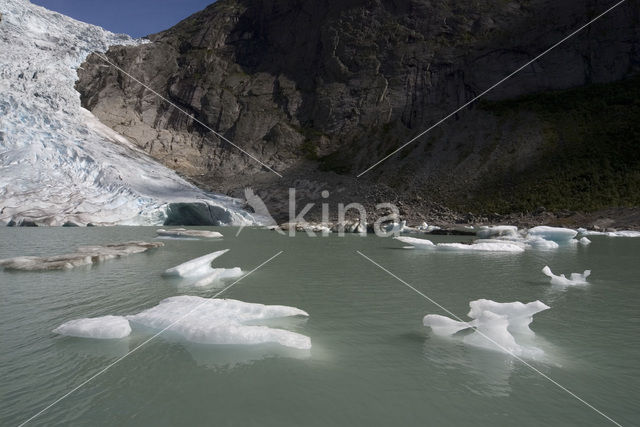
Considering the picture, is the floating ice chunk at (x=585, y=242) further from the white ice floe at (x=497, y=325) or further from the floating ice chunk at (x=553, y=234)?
the white ice floe at (x=497, y=325)

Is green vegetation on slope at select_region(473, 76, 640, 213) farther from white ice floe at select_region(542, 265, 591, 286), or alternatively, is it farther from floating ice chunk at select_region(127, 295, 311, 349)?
floating ice chunk at select_region(127, 295, 311, 349)

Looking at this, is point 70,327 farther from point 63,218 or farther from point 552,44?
point 552,44

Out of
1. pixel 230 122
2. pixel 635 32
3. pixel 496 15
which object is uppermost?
pixel 496 15

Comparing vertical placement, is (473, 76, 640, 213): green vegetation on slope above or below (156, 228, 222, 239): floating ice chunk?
above

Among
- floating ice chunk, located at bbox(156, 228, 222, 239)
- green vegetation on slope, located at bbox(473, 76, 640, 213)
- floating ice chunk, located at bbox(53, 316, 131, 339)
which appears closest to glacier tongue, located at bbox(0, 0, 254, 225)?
floating ice chunk, located at bbox(156, 228, 222, 239)

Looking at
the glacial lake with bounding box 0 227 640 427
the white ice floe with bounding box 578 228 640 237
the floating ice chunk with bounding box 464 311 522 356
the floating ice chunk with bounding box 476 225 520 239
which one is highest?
the floating ice chunk with bounding box 476 225 520 239

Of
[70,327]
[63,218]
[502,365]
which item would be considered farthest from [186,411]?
[63,218]

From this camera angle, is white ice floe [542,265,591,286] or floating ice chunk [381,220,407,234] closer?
white ice floe [542,265,591,286]

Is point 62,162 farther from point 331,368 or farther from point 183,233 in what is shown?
point 331,368
